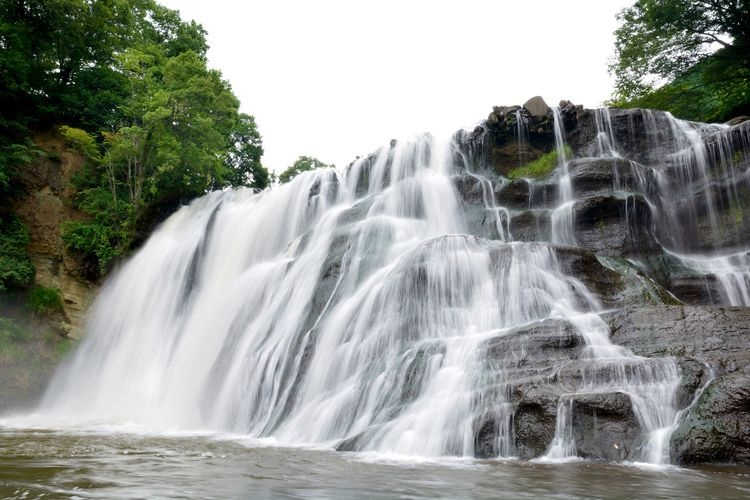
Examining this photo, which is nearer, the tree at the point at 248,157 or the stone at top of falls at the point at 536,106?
the stone at top of falls at the point at 536,106

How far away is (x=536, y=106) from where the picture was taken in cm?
1603

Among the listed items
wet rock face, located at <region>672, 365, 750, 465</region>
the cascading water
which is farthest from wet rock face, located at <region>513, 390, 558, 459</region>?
the cascading water

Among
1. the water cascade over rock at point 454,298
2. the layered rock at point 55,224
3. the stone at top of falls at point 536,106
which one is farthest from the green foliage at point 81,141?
the stone at top of falls at point 536,106

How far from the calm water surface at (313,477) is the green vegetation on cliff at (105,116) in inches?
519

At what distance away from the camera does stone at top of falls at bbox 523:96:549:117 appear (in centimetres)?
1586

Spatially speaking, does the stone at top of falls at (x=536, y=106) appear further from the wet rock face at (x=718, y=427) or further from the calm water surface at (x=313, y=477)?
the calm water surface at (x=313, y=477)

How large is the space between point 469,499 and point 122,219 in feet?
58.8

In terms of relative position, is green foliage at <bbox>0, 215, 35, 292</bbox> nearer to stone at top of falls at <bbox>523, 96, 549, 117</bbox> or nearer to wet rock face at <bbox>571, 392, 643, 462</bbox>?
stone at top of falls at <bbox>523, 96, 549, 117</bbox>

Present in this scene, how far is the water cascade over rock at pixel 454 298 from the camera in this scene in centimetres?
611

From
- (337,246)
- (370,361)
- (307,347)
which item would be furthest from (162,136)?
(370,361)

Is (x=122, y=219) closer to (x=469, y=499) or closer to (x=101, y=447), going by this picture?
(x=101, y=447)

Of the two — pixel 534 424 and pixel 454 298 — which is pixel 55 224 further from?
pixel 534 424

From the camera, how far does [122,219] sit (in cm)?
A: 1878

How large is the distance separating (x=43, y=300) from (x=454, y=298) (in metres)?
13.5
